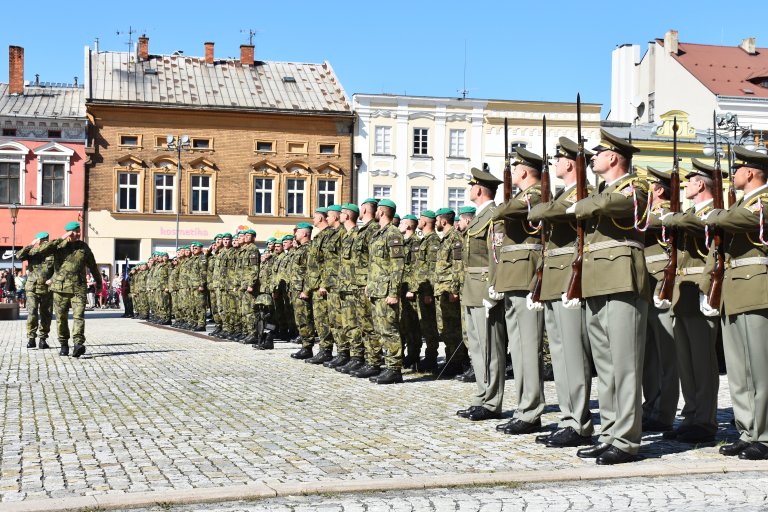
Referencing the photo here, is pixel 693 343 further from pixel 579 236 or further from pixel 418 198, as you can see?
pixel 418 198

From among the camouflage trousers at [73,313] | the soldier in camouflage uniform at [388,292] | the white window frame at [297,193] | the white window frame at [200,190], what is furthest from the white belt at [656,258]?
the white window frame at [297,193]

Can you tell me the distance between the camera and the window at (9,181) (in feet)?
162

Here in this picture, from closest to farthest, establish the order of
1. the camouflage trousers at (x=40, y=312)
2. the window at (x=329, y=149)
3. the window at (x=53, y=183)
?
the camouflage trousers at (x=40, y=312), the window at (x=53, y=183), the window at (x=329, y=149)

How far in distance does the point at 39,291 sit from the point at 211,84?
3554cm

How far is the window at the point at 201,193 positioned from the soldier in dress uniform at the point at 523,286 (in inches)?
1710

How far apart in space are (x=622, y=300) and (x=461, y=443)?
1.66 m

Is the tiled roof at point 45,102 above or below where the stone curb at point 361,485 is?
above

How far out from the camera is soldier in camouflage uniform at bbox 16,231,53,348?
714 inches

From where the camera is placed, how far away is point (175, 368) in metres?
14.9

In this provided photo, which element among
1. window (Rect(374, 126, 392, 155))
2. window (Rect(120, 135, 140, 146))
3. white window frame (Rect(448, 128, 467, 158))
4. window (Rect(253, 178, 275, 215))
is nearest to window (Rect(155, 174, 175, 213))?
window (Rect(120, 135, 140, 146))

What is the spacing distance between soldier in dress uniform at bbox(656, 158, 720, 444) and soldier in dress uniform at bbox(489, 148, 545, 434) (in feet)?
3.38

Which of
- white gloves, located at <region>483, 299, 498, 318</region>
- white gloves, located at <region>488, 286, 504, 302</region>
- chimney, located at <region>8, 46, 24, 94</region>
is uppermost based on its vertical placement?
chimney, located at <region>8, 46, 24, 94</region>

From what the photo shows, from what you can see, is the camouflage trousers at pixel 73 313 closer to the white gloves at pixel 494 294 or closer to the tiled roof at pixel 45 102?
the white gloves at pixel 494 294

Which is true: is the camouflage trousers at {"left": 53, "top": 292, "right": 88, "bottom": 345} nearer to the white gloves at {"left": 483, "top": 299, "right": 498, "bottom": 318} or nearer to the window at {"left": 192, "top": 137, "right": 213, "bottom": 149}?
the white gloves at {"left": 483, "top": 299, "right": 498, "bottom": 318}
